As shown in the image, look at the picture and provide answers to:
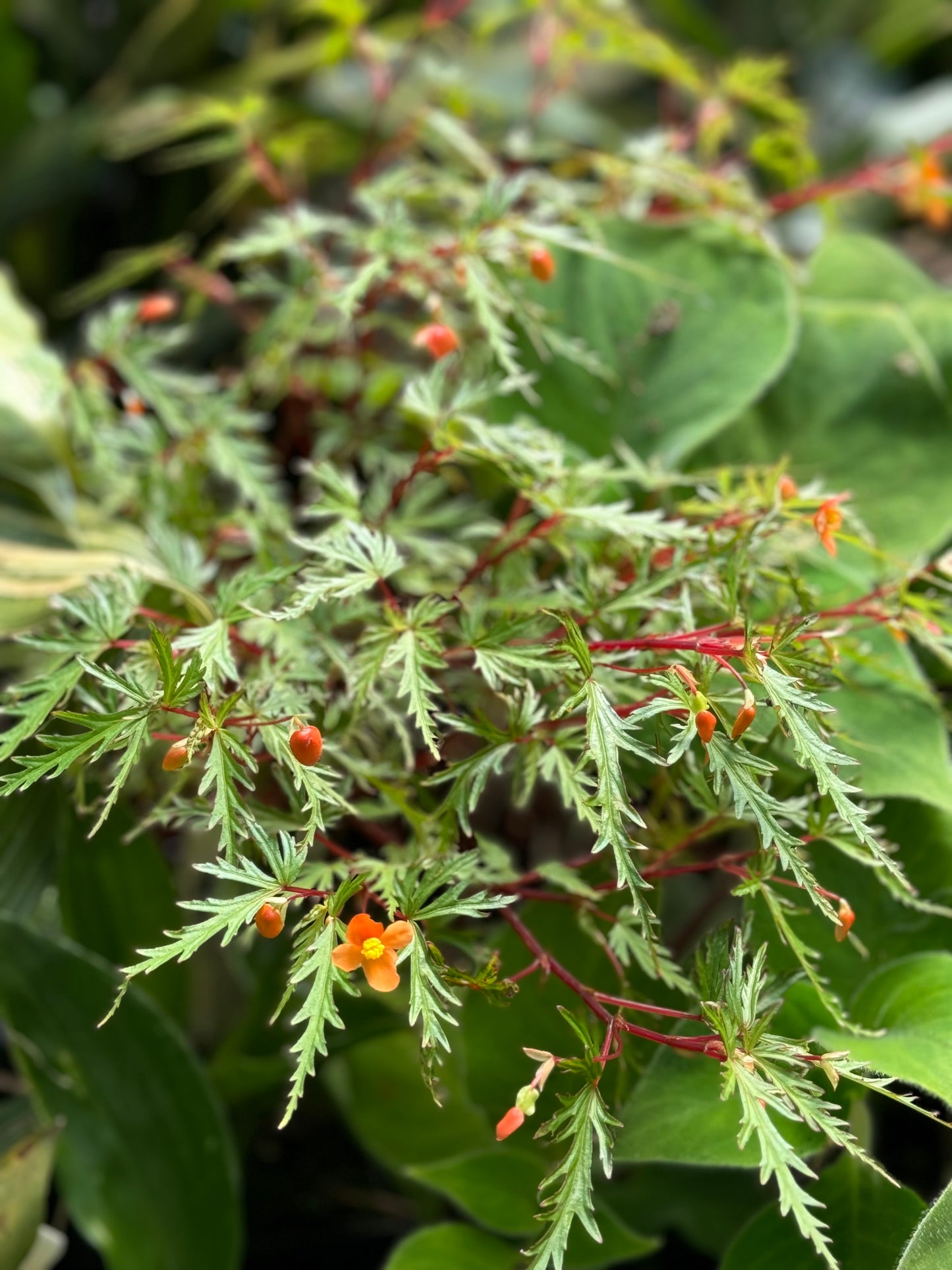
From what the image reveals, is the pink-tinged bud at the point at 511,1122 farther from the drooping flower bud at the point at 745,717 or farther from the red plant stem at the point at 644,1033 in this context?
the drooping flower bud at the point at 745,717

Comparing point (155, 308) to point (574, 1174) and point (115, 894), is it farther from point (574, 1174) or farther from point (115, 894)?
point (574, 1174)

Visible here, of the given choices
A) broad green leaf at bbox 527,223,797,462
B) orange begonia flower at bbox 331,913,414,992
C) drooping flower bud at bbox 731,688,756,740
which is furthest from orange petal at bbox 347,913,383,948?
broad green leaf at bbox 527,223,797,462

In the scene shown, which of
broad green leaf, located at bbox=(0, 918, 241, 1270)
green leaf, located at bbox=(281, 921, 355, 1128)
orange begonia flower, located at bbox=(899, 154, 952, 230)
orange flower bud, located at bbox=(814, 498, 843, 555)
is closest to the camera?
green leaf, located at bbox=(281, 921, 355, 1128)

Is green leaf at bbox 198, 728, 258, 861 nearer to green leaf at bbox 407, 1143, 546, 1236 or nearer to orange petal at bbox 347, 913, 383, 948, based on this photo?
orange petal at bbox 347, 913, 383, 948

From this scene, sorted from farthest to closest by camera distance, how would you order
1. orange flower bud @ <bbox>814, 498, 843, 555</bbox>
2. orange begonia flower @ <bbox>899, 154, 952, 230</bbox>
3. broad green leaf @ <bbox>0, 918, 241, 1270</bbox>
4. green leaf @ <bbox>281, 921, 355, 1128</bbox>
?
orange begonia flower @ <bbox>899, 154, 952, 230</bbox>, broad green leaf @ <bbox>0, 918, 241, 1270</bbox>, orange flower bud @ <bbox>814, 498, 843, 555</bbox>, green leaf @ <bbox>281, 921, 355, 1128</bbox>

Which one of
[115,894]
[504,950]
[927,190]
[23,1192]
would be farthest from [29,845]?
[927,190]
